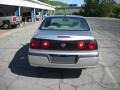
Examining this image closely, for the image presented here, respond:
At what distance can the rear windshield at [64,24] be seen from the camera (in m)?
7.13

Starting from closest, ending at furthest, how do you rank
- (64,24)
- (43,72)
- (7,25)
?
(43,72)
(64,24)
(7,25)

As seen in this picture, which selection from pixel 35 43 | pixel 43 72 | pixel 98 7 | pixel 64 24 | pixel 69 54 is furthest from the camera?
pixel 98 7

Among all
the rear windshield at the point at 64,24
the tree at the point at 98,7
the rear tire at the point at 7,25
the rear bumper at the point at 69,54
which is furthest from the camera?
the tree at the point at 98,7

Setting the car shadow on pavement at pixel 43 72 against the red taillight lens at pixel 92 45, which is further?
the car shadow on pavement at pixel 43 72

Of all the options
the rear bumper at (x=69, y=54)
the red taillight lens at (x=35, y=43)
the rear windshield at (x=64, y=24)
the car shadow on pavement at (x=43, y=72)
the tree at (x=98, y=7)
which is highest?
the rear windshield at (x=64, y=24)

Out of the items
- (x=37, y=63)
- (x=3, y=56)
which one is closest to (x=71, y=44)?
(x=37, y=63)

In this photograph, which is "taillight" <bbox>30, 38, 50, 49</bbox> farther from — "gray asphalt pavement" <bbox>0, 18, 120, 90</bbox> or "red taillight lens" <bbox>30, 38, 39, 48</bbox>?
"gray asphalt pavement" <bbox>0, 18, 120, 90</bbox>

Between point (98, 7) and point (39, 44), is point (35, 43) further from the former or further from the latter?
point (98, 7)

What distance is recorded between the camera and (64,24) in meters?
7.43

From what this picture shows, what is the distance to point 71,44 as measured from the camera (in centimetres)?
596

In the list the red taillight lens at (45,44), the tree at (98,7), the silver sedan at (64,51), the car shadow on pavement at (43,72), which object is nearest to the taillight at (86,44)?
the silver sedan at (64,51)

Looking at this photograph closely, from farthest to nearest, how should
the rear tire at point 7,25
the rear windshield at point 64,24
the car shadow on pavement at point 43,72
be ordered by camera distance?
1. the rear tire at point 7,25
2. the rear windshield at point 64,24
3. the car shadow on pavement at point 43,72

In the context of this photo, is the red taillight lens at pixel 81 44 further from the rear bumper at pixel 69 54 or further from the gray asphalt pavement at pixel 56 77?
the gray asphalt pavement at pixel 56 77

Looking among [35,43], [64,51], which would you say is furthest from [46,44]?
[64,51]
